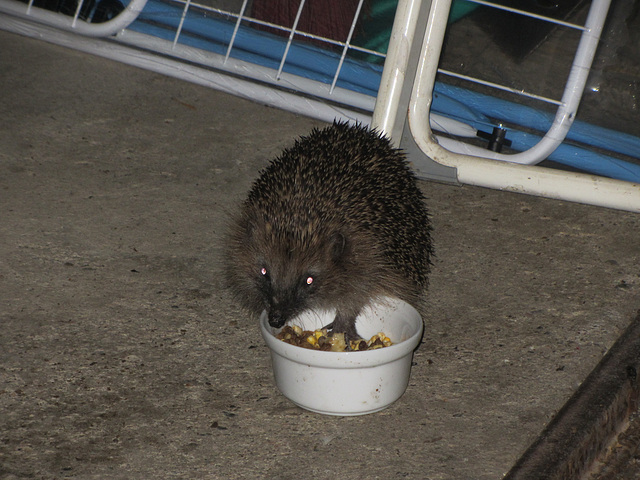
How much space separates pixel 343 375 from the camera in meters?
3.06

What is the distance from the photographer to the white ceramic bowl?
2994 mm

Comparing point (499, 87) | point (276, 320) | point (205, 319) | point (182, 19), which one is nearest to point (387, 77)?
point (499, 87)

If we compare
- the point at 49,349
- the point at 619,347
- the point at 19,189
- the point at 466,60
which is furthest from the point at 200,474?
the point at 466,60

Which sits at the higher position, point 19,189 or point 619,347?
point 619,347

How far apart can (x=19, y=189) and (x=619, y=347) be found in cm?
368

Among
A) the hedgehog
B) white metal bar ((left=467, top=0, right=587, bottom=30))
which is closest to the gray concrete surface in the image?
the hedgehog

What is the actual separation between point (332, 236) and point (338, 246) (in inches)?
2.8

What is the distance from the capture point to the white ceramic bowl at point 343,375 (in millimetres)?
2994

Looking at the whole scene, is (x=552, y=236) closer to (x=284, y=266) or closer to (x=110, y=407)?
(x=284, y=266)

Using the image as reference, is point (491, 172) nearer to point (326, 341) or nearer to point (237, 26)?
point (326, 341)

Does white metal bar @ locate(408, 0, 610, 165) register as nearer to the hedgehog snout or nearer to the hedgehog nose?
the hedgehog snout

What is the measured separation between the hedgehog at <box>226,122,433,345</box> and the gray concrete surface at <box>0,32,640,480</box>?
11.3 inches

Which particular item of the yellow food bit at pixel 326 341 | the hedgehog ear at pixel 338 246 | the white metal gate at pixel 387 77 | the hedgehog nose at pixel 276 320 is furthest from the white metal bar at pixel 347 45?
the hedgehog nose at pixel 276 320

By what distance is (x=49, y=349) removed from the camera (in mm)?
3494
